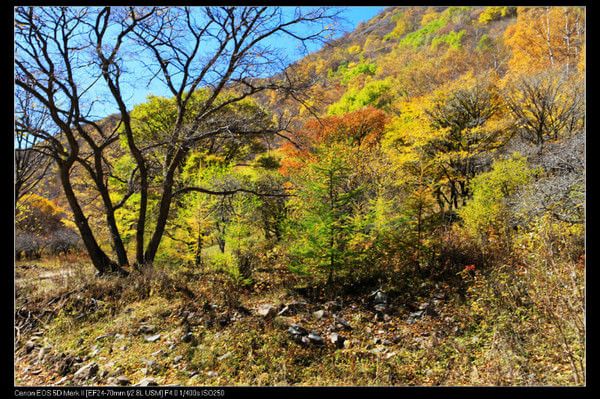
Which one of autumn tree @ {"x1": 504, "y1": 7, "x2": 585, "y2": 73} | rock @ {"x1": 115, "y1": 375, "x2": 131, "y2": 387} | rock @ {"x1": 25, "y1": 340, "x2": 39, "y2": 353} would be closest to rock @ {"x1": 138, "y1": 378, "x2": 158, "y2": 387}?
rock @ {"x1": 115, "y1": 375, "x2": 131, "y2": 387}

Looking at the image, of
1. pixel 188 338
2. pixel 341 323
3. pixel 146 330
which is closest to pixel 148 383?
pixel 188 338

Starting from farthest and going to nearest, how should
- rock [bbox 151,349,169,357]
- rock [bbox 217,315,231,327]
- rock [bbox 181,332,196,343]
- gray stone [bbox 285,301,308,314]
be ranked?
gray stone [bbox 285,301,308,314] → rock [bbox 217,315,231,327] → rock [bbox 181,332,196,343] → rock [bbox 151,349,169,357]

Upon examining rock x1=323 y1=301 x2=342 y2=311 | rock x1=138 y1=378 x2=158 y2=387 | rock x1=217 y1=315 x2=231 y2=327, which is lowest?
rock x1=138 y1=378 x2=158 y2=387

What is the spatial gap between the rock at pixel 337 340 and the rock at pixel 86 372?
3.63 meters

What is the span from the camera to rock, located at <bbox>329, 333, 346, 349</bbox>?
5.08 meters

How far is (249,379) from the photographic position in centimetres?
420

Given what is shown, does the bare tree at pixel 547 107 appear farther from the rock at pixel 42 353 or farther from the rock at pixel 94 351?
the rock at pixel 42 353

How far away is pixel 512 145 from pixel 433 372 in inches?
456

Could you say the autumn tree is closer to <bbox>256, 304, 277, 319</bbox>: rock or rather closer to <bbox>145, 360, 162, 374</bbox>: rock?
<bbox>256, 304, 277, 319</bbox>: rock

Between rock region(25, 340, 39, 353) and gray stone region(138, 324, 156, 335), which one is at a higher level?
gray stone region(138, 324, 156, 335)

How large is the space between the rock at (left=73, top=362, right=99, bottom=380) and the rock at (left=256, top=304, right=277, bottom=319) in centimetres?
267

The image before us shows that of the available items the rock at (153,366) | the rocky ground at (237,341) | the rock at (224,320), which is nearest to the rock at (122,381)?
the rocky ground at (237,341)

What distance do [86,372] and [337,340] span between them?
3827mm
